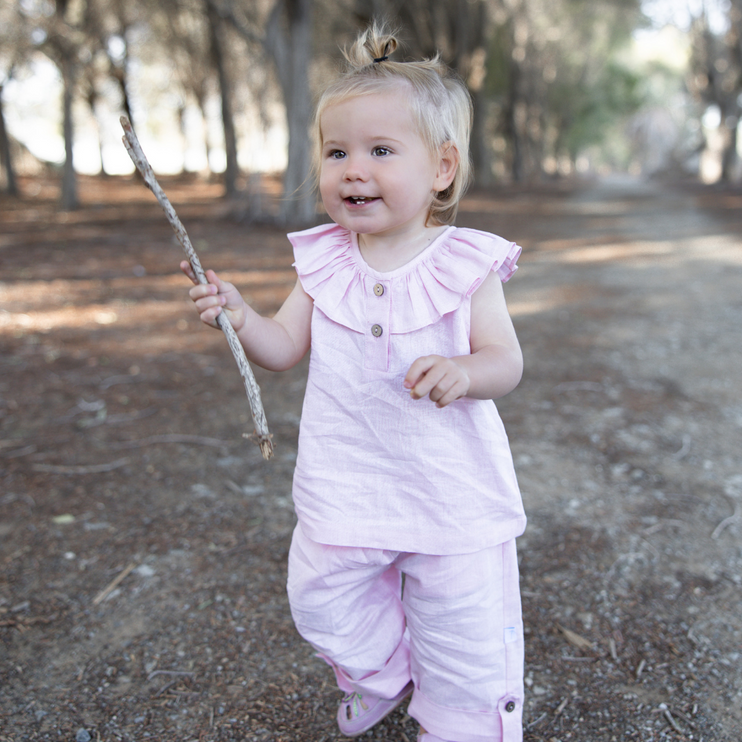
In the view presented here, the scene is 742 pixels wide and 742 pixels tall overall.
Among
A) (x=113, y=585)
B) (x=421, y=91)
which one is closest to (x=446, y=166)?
(x=421, y=91)

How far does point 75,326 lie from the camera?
5.70 m

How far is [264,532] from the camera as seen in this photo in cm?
271

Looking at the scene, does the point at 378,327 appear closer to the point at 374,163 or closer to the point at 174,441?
the point at 374,163

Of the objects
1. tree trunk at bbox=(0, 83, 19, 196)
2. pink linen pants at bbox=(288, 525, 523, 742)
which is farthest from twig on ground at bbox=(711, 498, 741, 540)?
tree trunk at bbox=(0, 83, 19, 196)

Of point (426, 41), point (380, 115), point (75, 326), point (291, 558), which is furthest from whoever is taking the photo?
point (426, 41)

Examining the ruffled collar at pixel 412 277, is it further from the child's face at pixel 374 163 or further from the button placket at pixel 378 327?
the child's face at pixel 374 163

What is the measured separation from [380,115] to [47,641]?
1.84 m

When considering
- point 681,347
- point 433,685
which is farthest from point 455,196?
point 681,347

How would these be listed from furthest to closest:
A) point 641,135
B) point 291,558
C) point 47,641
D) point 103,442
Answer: point 641,135 → point 103,442 → point 47,641 → point 291,558

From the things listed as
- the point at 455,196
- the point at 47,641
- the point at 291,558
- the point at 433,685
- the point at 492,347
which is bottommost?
the point at 47,641

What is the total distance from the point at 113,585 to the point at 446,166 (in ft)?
5.97

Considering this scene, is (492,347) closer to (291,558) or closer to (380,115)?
(380,115)

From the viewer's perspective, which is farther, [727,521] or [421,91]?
[727,521]

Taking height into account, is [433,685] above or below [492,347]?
below
